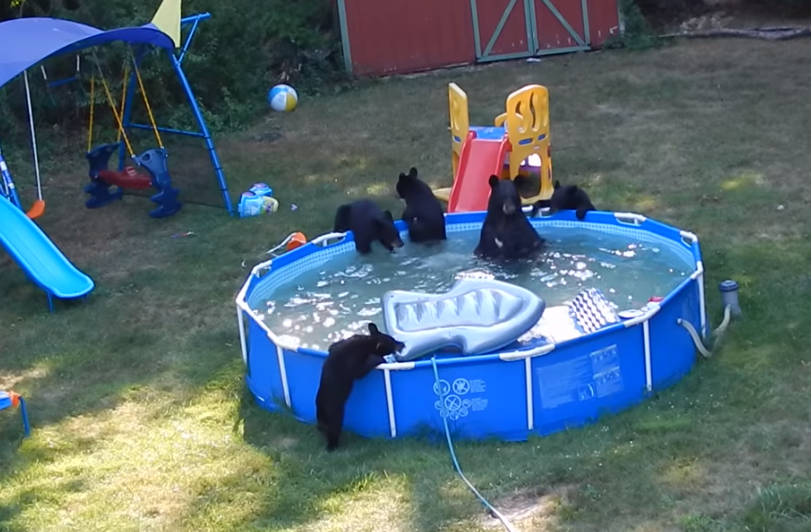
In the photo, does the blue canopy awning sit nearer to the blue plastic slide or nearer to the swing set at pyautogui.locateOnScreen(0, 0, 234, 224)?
the swing set at pyautogui.locateOnScreen(0, 0, 234, 224)

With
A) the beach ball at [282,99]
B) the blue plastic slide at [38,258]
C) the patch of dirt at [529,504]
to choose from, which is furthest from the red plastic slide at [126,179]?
the patch of dirt at [529,504]

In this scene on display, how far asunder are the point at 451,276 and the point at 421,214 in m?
0.79

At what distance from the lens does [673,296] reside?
617 cm

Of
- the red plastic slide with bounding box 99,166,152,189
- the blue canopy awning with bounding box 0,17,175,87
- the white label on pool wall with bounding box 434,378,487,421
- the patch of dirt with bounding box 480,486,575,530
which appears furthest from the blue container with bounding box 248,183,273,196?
the patch of dirt with bounding box 480,486,575,530

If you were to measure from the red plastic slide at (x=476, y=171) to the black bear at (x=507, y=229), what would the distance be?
1130 millimetres

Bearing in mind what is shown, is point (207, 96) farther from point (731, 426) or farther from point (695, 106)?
point (731, 426)

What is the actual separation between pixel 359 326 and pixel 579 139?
19.3 ft

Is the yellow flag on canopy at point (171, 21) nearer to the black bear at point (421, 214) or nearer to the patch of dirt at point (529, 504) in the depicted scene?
the black bear at point (421, 214)

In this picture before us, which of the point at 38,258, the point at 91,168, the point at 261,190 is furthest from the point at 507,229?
the point at 91,168

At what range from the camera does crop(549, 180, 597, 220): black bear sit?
879 cm

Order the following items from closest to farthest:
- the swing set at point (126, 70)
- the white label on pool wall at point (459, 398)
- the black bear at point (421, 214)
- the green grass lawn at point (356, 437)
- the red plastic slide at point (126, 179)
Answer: the green grass lawn at point (356, 437) → the white label on pool wall at point (459, 398) → the black bear at point (421, 214) → the swing set at point (126, 70) → the red plastic slide at point (126, 179)

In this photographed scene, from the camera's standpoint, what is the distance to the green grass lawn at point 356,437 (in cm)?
512

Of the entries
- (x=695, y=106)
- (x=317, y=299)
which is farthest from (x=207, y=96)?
(x=317, y=299)

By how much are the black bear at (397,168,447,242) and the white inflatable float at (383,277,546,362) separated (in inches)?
73.3
